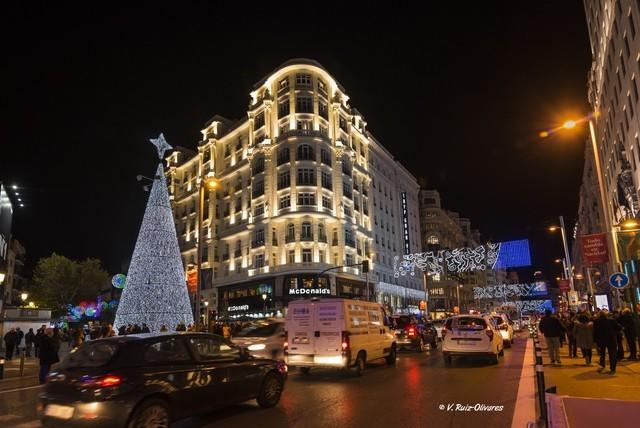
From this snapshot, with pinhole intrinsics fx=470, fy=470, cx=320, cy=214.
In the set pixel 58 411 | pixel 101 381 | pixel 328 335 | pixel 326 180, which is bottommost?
pixel 58 411

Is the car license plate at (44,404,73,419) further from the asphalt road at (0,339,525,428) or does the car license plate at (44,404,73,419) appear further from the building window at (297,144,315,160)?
the building window at (297,144,315,160)

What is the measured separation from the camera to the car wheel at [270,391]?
8.99 meters

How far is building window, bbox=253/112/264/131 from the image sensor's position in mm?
56875

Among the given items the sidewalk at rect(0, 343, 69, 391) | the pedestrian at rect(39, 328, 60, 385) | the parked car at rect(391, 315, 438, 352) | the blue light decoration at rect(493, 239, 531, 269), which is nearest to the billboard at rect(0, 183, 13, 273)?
the sidewalk at rect(0, 343, 69, 391)

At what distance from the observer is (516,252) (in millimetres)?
37750

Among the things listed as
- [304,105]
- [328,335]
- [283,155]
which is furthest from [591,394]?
[304,105]

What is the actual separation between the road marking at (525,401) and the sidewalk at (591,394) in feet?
1.47

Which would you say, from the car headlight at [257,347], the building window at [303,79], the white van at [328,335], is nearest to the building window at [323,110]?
the building window at [303,79]

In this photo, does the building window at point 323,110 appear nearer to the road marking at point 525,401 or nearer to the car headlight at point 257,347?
the car headlight at point 257,347

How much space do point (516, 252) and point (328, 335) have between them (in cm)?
2862

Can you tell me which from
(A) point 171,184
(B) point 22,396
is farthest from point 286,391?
(A) point 171,184

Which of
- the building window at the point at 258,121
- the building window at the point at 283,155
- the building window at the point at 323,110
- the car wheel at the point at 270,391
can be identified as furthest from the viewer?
the building window at the point at 258,121

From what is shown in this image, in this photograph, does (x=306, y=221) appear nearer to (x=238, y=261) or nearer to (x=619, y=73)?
(x=238, y=261)

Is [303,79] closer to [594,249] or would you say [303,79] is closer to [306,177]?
[306,177]
